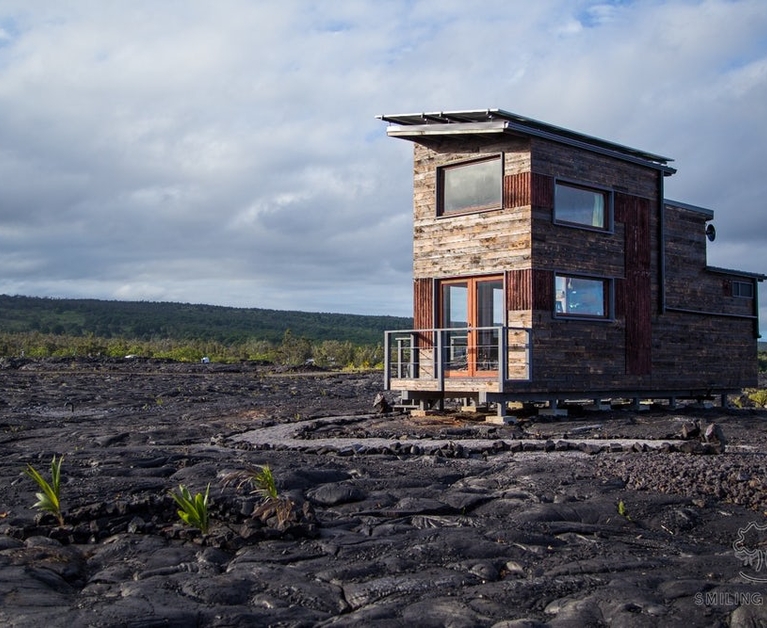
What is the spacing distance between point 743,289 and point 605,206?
20.8 ft

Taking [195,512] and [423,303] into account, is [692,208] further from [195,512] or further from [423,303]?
[195,512]

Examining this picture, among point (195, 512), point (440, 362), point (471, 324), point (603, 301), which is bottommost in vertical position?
point (195, 512)

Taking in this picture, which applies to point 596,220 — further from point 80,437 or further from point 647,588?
point 647,588

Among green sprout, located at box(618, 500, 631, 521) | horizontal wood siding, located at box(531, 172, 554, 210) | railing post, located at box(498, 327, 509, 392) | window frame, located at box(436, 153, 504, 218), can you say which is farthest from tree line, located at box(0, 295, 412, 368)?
green sprout, located at box(618, 500, 631, 521)

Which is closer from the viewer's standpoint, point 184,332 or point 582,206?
point 582,206

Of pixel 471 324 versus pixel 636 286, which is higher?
pixel 636 286

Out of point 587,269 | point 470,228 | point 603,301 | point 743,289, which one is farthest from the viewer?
point 743,289

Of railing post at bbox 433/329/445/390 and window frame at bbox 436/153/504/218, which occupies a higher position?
window frame at bbox 436/153/504/218

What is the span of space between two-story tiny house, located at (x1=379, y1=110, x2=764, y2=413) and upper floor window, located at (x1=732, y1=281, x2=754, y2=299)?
243 cm

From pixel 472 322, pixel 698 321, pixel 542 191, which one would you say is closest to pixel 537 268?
pixel 542 191

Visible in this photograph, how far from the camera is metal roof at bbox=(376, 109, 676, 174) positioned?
61.9 ft

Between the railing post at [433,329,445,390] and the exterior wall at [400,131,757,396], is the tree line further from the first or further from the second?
the railing post at [433,329,445,390]

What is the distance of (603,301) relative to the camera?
2055cm

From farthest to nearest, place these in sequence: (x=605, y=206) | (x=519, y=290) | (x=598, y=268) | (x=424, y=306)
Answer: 1. (x=424, y=306)
2. (x=605, y=206)
3. (x=598, y=268)
4. (x=519, y=290)
